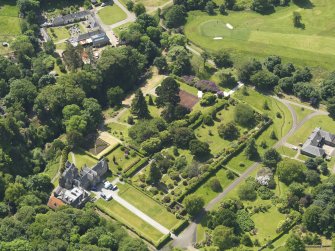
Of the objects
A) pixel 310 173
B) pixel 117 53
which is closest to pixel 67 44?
pixel 117 53

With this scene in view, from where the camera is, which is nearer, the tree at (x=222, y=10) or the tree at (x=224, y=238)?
the tree at (x=224, y=238)

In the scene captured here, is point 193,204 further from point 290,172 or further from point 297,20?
point 297,20

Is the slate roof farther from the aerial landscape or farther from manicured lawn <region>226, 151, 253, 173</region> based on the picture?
manicured lawn <region>226, 151, 253, 173</region>

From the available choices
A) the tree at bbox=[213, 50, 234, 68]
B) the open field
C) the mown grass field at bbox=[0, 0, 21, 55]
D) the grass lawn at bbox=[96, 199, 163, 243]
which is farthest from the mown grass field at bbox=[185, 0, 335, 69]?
the grass lawn at bbox=[96, 199, 163, 243]

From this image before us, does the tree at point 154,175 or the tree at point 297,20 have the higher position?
the tree at point 297,20

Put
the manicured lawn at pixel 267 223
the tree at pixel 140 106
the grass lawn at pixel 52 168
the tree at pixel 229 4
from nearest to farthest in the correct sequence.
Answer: the manicured lawn at pixel 267 223 → the grass lawn at pixel 52 168 → the tree at pixel 140 106 → the tree at pixel 229 4

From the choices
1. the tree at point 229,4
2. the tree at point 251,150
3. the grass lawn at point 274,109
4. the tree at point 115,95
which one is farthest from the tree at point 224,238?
the tree at point 229,4

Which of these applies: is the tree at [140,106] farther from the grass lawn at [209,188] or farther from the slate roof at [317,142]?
the slate roof at [317,142]
